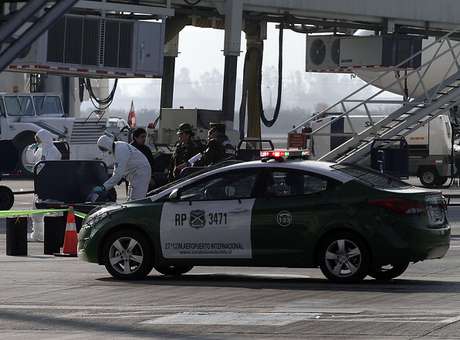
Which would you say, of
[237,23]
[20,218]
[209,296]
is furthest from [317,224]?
[237,23]

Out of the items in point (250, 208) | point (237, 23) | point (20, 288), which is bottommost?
point (20, 288)

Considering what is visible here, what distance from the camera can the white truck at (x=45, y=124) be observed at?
138 feet

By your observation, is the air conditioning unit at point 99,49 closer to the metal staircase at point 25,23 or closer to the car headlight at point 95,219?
the car headlight at point 95,219

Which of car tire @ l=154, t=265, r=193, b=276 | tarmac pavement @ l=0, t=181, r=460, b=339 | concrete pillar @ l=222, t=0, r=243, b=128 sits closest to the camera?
tarmac pavement @ l=0, t=181, r=460, b=339

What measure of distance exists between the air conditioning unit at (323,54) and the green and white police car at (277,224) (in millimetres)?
30149

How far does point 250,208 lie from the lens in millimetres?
16062

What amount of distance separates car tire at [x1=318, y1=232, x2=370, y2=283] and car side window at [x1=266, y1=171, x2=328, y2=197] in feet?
2.05

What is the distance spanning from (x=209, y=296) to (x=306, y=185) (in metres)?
2.01

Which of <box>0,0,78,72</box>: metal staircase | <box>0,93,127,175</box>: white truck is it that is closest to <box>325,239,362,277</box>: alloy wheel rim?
<box>0,0,78,72</box>: metal staircase

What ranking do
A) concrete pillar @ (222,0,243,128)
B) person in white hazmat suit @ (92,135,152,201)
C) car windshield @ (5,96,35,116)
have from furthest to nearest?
1. car windshield @ (5,96,35,116)
2. concrete pillar @ (222,0,243,128)
3. person in white hazmat suit @ (92,135,152,201)

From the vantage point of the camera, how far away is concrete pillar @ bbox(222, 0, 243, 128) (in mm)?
40656

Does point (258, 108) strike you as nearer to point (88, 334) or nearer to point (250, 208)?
point (250, 208)

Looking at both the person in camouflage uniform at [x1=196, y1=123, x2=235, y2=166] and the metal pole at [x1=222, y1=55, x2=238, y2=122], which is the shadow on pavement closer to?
the person in camouflage uniform at [x1=196, y1=123, x2=235, y2=166]

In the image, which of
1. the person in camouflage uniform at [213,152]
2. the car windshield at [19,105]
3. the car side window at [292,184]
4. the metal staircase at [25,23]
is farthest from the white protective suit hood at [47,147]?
the car windshield at [19,105]
